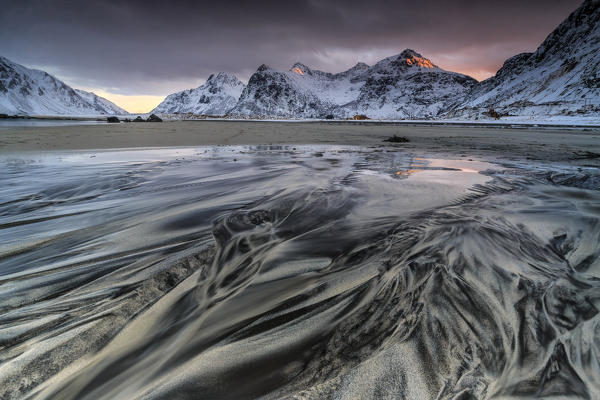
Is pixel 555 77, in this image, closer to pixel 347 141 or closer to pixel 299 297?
pixel 347 141

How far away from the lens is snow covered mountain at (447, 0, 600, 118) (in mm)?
75194

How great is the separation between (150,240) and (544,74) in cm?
16575

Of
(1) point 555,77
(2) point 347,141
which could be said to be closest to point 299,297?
(2) point 347,141

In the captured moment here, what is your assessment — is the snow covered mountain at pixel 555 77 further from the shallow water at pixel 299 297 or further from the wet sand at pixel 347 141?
the shallow water at pixel 299 297

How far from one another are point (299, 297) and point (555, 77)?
152 meters

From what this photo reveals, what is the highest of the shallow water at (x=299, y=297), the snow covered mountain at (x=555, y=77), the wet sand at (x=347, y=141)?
the snow covered mountain at (x=555, y=77)

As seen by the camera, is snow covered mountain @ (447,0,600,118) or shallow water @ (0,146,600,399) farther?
snow covered mountain @ (447,0,600,118)

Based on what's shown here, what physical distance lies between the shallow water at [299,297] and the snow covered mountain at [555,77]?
3532 inches

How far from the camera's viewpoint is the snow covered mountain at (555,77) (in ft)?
247

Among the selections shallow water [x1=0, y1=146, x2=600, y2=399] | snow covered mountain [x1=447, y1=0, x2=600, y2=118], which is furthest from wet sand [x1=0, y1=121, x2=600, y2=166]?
snow covered mountain [x1=447, y1=0, x2=600, y2=118]

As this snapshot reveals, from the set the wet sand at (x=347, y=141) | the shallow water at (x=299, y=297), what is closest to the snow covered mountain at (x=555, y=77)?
the wet sand at (x=347, y=141)

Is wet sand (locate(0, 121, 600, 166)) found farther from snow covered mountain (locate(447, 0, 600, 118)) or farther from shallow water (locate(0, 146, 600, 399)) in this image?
snow covered mountain (locate(447, 0, 600, 118))

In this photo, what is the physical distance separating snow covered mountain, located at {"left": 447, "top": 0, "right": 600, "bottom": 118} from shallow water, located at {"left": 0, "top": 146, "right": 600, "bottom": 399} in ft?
294

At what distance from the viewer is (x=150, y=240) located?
212cm
